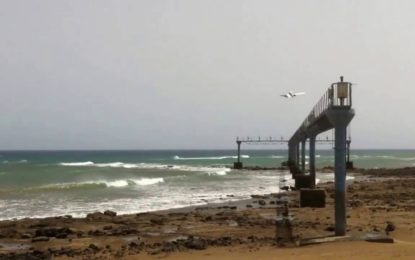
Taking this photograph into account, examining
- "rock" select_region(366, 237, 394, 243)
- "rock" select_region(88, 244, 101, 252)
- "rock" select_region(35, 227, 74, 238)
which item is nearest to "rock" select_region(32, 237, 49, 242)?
"rock" select_region(35, 227, 74, 238)

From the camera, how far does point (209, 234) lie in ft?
56.0

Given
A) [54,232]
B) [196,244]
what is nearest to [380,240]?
[196,244]

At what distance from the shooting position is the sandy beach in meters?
13.2

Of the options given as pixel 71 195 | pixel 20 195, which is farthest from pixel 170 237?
pixel 20 195

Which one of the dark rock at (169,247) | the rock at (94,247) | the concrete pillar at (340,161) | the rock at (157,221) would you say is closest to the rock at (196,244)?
the dark rock at (169,247)

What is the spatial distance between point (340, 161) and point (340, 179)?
1.59 ft

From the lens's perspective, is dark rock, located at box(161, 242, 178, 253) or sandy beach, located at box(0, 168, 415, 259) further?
dark rock, located at box(161, 242, 178, 253)

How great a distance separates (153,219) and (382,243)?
9.29 meters

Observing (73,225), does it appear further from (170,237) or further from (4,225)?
(170,237)

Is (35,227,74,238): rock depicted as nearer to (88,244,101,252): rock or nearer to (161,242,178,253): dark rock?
(88,244,101,252): rock

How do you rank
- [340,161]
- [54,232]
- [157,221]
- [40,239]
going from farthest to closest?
[157,221] < [54,232] < [40,239] < [340,161]

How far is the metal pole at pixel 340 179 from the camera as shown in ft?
49.6

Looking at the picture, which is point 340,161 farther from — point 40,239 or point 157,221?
point 40,239

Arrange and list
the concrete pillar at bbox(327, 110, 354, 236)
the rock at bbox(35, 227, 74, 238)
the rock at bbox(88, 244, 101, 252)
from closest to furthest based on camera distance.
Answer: the rock at bbox(88, 244, 101, 252), the concrete pillar at bbox(327, 110, 354, 236), the rock at bbox(35, 227, 74, 238)
